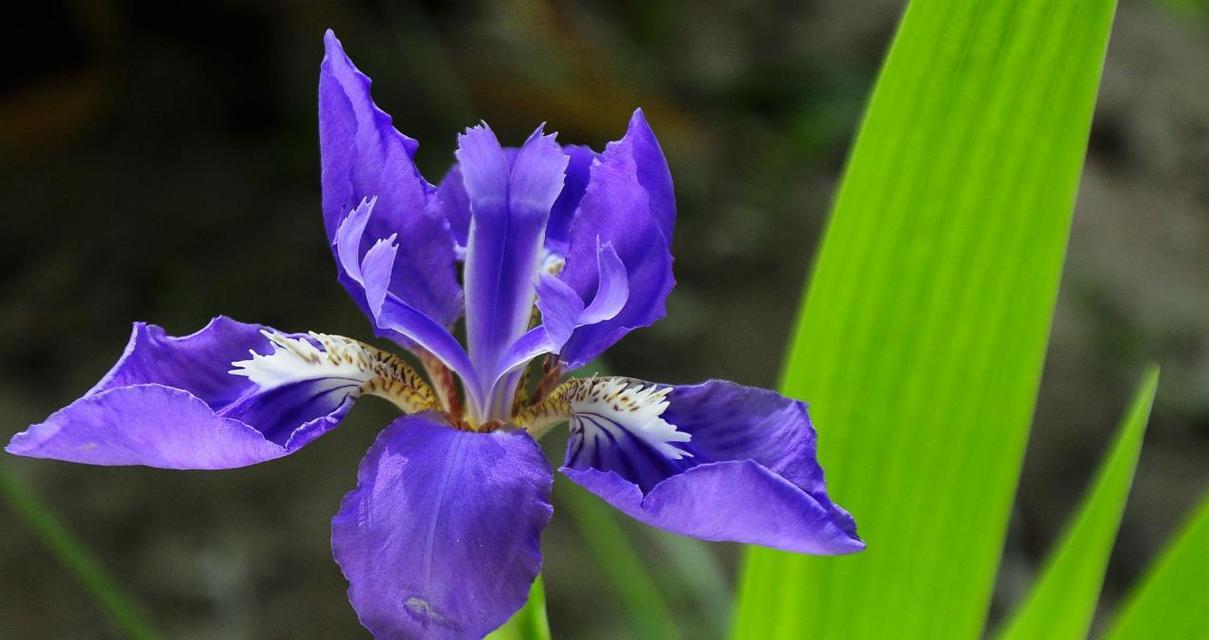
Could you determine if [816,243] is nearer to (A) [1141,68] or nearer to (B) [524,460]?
(A) [1141,68]

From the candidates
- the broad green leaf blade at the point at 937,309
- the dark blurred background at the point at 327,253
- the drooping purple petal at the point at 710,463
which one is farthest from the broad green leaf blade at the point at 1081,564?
the dark blurred background at the point at 327,253

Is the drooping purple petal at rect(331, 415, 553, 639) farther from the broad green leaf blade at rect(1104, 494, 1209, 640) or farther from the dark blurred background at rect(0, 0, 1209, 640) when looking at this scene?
the dark blurred background at rect(0, 0, 1209, 640)

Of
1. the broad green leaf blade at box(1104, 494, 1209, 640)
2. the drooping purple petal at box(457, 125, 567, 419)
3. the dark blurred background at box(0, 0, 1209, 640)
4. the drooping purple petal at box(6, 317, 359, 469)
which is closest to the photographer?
the drooping purple petal at box(6, 317, 359, 469)

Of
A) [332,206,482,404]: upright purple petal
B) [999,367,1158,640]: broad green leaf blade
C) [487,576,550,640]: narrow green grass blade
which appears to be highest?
[332,206,482,404]: upright purple petal

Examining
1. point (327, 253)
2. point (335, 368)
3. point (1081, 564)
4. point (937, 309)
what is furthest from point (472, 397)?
point (327, 253)

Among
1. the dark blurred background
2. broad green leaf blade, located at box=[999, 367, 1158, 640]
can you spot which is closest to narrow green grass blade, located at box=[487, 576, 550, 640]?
broad green leaf blade, located at box=[999, 367, 1158, 640]

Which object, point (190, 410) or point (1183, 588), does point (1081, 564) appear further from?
point (190, 410)
